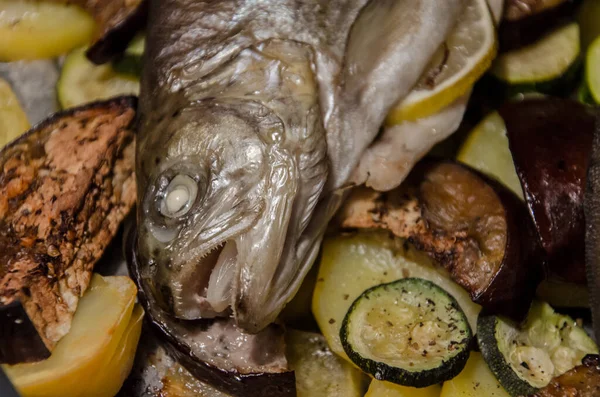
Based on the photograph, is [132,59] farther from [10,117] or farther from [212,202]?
[212,202]

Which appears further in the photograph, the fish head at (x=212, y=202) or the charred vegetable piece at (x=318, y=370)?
the charred vegetable piece at (x=318, y=370)

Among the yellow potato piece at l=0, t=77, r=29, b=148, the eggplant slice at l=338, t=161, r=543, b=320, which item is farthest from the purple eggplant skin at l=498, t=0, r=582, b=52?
the yellow potato piece at l=0, t=77, r=29, b=148

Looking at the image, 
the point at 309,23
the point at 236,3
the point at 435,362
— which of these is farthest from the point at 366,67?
the point at 435,362

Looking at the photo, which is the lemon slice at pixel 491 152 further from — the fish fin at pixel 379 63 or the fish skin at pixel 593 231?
the fish fin at pixel 379 63

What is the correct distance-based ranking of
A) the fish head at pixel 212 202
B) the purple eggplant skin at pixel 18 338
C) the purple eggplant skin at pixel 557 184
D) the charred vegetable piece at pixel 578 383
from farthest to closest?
the purple eggplant skin at pixel 557 184 < the charred vegetable piece at pixel 578 383 < the fish head at pixel 212 202 < the purple eggplant skin at pixel 18 338

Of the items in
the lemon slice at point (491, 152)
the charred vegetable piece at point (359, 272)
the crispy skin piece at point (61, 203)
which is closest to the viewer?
the crispy skin piece at point (61, 203)

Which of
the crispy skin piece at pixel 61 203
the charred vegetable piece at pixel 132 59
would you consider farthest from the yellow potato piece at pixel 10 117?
the charred vegetable piece at pixel 132 59

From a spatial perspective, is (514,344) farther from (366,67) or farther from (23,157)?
(23,157)
